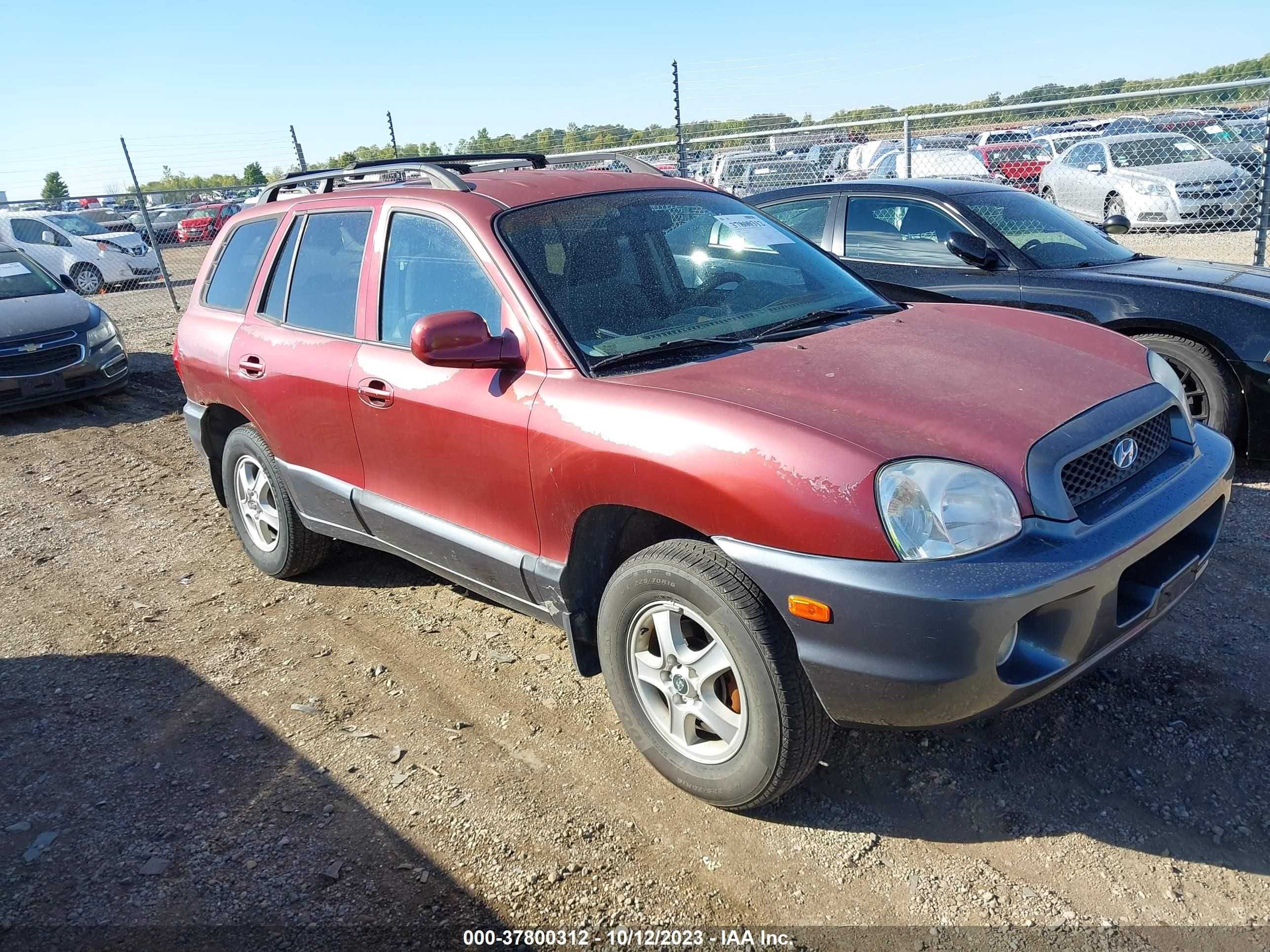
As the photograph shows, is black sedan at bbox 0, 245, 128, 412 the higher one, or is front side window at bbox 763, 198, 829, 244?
front side window at bbox 763, 198, 829, 244

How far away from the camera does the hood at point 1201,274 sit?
17.2ft

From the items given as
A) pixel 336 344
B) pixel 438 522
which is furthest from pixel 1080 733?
pixel 336 344

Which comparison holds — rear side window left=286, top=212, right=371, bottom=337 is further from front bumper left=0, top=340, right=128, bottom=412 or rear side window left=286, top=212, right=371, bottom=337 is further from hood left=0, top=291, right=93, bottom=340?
hood left=0, top=291, right=93, bottom=340

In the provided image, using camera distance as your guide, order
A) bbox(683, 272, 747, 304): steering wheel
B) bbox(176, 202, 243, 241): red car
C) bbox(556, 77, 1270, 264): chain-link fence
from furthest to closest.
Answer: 1. bbox(176, 202, 243, 241): red car
2. bbox(556, 77, 1270, 264): chain-link fence
3. bbox(683, 272, 747, 304): steering wheel

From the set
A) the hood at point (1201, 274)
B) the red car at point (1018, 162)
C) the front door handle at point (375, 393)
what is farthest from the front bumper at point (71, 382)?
the red car at point (1018, 162)

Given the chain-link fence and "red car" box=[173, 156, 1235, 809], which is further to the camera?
the chain-link fence

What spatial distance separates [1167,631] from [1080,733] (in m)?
0.87

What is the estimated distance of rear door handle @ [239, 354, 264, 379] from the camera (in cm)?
425

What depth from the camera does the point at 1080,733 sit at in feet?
9.87

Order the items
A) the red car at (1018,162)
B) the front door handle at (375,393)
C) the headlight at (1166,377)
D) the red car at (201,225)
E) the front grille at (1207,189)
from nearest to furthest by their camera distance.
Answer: the headlight at (1166,377)
the front door handle at (375,393)
the front grille at (1207,189)
the red car at (1018,162)
the red car at (201,225)

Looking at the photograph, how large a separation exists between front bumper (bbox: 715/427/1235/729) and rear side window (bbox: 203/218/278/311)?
3093mm

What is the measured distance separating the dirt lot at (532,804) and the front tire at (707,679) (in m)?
0.18

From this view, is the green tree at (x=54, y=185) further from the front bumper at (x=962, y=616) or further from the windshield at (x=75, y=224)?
the front bumper at (x=962, y=616)

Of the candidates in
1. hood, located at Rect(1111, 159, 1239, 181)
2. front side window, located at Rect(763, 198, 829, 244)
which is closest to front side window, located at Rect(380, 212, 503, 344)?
front side window, located at Rect(763, 198, 829, 244)
